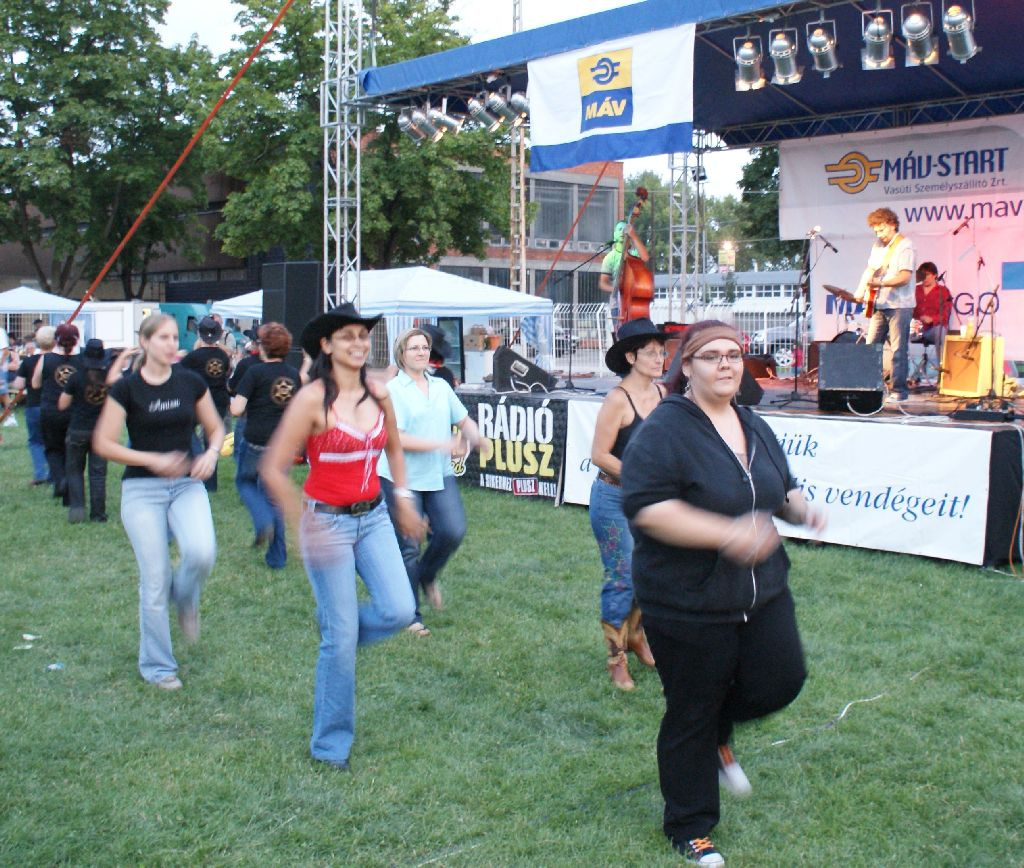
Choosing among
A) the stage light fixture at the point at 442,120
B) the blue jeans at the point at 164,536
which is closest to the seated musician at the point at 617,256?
the stage light fixture at the point at 442,120

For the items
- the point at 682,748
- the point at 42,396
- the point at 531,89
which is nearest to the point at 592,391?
the point at 531,89

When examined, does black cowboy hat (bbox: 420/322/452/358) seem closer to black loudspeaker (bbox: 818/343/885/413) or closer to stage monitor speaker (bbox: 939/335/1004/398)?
black loudspeaker (bbox: 818/343/885/413)

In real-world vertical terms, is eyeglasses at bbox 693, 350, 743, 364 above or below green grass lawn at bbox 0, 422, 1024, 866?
above

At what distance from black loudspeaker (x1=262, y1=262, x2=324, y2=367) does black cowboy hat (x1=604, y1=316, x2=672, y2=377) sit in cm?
833

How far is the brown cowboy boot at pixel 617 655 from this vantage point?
5.31 meters

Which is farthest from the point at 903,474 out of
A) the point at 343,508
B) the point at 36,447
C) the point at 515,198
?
the point at 515,198

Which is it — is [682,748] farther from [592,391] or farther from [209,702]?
[592,391]

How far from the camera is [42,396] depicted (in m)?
10.4

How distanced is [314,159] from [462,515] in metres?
25.8

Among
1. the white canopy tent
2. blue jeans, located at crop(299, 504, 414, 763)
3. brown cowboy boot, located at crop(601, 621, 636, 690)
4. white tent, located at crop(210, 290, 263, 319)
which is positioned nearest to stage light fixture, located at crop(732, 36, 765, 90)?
brown cowboy boot, located at crop(601, 621, 636, 690)

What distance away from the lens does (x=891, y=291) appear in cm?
1133

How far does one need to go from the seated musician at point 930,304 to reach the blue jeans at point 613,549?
957cm

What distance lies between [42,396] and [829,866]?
904 cm

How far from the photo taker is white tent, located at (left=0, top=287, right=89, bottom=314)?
2745 centimetres
